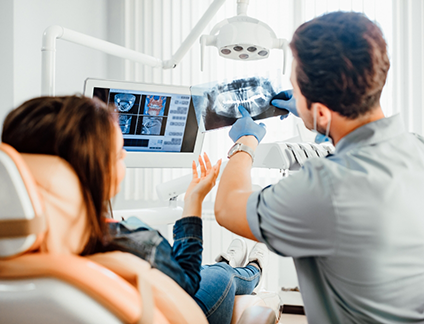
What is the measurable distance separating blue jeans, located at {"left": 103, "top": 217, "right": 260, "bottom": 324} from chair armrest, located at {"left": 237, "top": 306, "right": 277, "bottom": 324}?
0.20 ft

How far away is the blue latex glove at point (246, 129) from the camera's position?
47.7 inches

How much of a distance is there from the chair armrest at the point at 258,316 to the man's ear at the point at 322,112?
1.74 feet

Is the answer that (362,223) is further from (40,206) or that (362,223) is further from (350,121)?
(40,206)

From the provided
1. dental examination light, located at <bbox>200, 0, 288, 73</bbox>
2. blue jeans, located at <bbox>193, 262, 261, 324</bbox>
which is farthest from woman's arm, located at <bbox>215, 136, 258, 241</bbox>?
dental examination light, located at <bbox>200, 0, 288, 73</bbox>

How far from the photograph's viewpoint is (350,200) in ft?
2.39

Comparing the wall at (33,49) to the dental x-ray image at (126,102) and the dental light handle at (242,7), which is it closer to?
the dental x-ray image at (126,102)

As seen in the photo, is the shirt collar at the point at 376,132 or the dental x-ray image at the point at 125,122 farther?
the dental x-ray image at the point at 125,122

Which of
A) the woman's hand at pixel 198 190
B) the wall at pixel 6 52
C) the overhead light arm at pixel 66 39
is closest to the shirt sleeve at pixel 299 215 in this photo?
the woman's hand at pixel 198 190

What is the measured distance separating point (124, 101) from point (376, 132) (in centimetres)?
98

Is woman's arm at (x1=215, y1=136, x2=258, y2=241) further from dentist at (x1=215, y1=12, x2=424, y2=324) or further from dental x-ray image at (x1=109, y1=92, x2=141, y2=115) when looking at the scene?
dental x-ray image at (x1=109, y1=92, x2=141, y2=115)

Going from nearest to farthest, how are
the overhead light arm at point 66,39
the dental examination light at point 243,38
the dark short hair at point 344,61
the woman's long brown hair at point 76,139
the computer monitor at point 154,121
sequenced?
the woman's long brown hair at point 76,139 < the dark short hair at point 344,61 < the dental examination light at point 243,38 < the overhead light arm at point 66,39 < the computer monitor at point 154,121

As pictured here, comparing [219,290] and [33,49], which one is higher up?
[33,49]

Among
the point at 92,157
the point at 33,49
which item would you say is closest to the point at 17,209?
the point at 92,157

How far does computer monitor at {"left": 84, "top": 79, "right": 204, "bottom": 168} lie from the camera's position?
144cm
